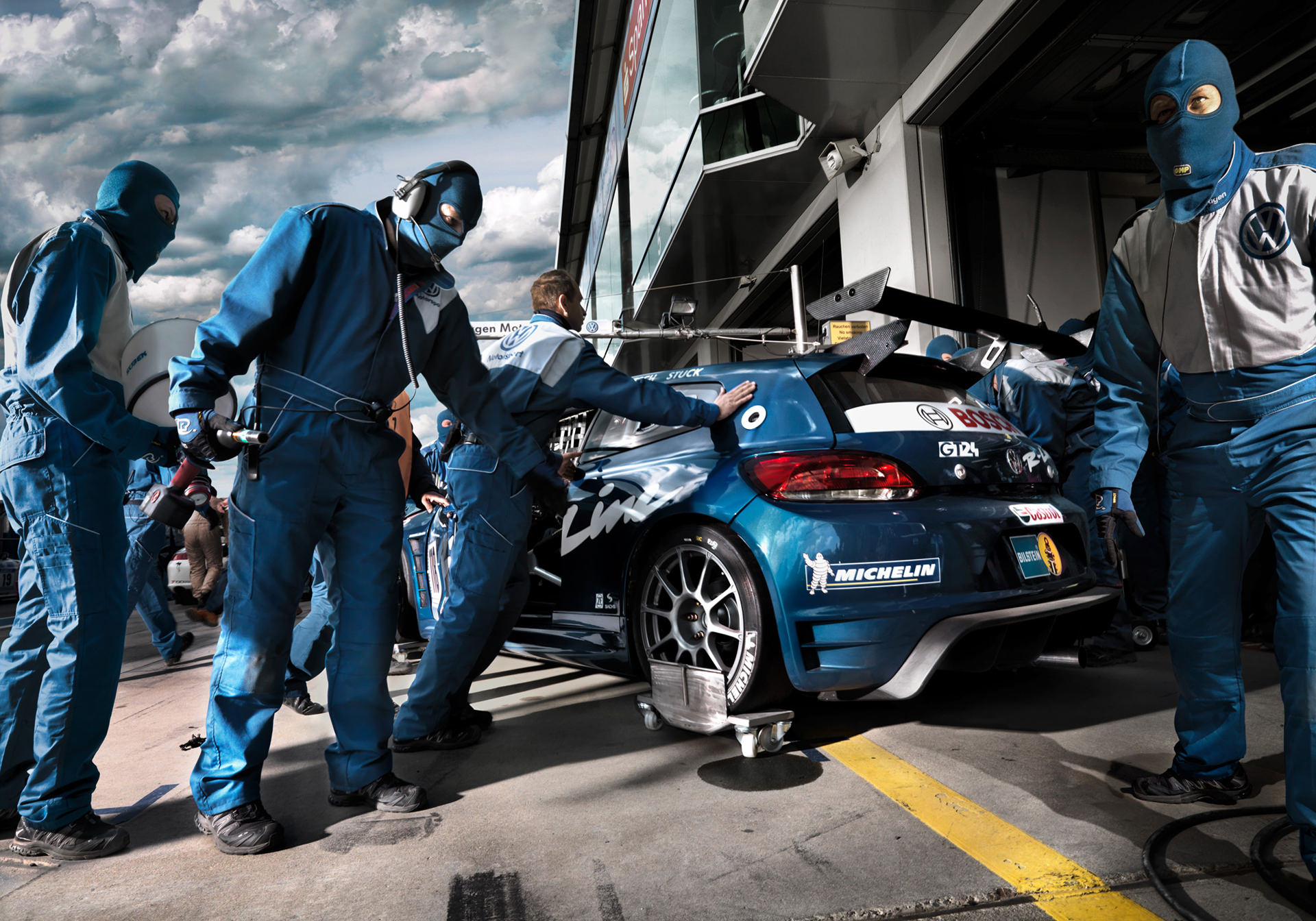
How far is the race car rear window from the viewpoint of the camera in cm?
310

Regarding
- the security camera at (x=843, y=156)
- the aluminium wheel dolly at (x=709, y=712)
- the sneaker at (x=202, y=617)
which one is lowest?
the aluminium wheel dolly at (x=709, y=712)

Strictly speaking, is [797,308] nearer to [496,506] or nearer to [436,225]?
[496,506]

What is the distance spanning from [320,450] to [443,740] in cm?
141

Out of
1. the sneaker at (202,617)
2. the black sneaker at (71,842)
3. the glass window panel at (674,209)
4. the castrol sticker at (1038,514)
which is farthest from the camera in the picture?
the glass window panel at (674,209)

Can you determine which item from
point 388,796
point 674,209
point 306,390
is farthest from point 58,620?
point 674,209

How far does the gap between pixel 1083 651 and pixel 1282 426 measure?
1363mm

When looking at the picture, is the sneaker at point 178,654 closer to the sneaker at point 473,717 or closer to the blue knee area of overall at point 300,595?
the sneaker at point 473,717

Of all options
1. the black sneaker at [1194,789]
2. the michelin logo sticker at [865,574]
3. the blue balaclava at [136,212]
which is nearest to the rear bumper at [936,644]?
the michelin logo sticker at [865,574]

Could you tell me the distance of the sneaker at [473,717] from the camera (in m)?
3.44

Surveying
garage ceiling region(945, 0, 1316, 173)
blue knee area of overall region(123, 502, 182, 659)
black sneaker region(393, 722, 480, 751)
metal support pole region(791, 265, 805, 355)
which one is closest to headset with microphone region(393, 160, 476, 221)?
black sneaker region(393, 722, 480, 751)

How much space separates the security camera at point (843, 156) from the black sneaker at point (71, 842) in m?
9.75

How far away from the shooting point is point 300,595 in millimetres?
2459

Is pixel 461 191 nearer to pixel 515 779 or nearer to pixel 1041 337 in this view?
pixel 515 779

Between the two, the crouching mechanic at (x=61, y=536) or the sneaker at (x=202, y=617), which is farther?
the sneaker at (x=202, y=617)
